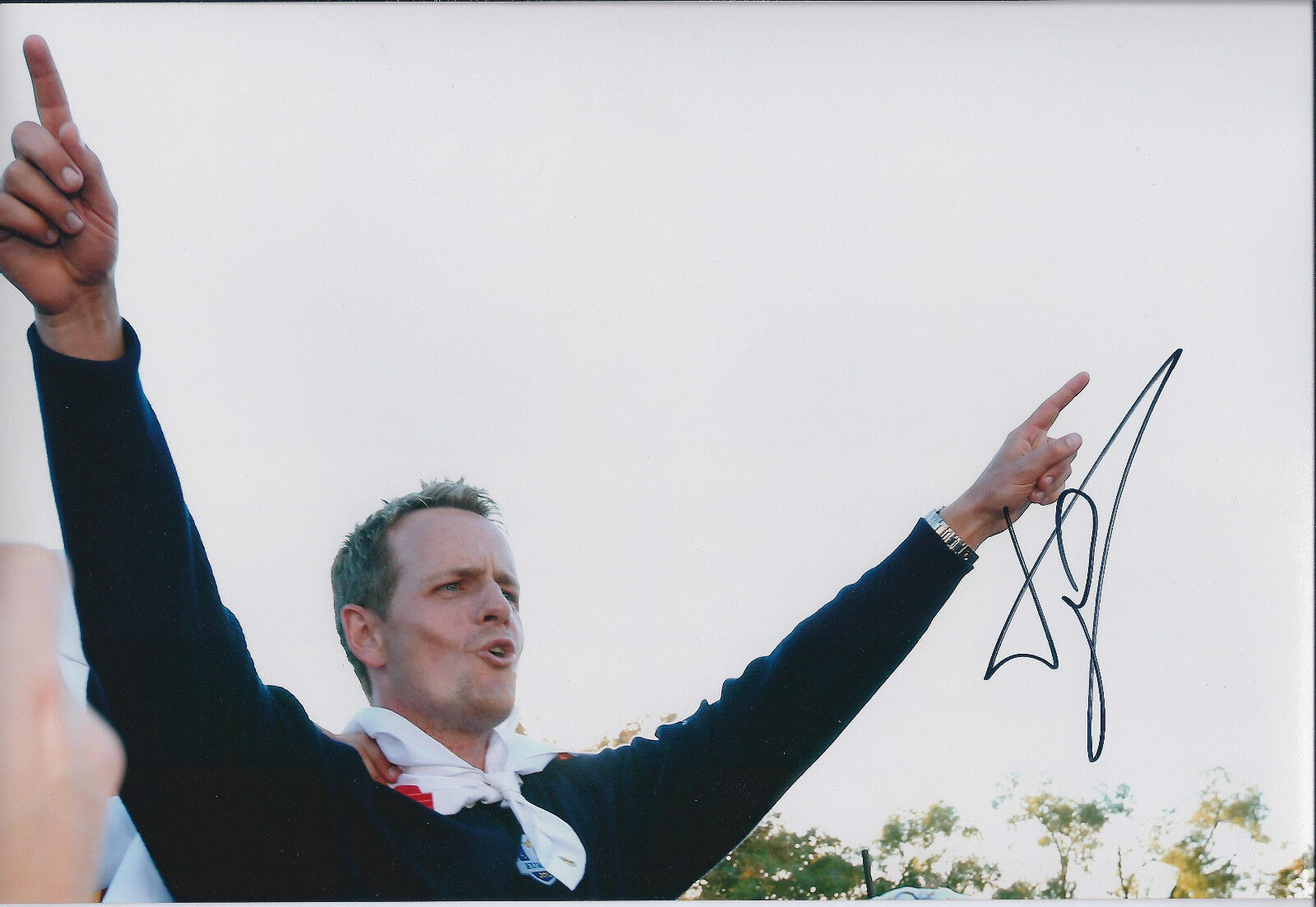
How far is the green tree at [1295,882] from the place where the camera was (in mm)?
1746

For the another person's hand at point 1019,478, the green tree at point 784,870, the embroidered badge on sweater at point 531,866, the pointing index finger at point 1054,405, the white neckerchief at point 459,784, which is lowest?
the green tree at point 784,870

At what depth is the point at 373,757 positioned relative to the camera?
5.02ft

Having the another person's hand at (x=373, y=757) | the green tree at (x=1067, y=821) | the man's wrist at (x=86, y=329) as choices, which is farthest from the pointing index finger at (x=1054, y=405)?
the man's wrist at (x=86, y=329)

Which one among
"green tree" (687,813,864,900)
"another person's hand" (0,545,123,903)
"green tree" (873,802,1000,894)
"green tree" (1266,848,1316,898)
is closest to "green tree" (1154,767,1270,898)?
"green tree" (1266,848,1316,898)

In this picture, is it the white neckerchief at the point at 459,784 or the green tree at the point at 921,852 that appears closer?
the white neckerchief at the point at 459,784

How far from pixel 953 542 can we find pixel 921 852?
19.7 inches

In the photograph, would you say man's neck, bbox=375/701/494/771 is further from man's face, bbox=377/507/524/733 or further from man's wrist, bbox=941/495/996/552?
man's wrist, bbox=941/495/996/552

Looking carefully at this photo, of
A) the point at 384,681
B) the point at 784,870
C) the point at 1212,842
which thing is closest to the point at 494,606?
the point at 384,681

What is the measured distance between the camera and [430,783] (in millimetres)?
1519

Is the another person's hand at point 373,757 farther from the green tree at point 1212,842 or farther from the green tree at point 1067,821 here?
the green tree at point 1212,842

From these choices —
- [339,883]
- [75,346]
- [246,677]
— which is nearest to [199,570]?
[246,677]

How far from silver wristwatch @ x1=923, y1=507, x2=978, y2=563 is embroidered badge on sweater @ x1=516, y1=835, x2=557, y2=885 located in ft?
2.36

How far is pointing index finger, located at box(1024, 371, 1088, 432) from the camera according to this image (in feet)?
5.20

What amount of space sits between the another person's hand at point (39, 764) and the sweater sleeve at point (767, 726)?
0.80 meters
